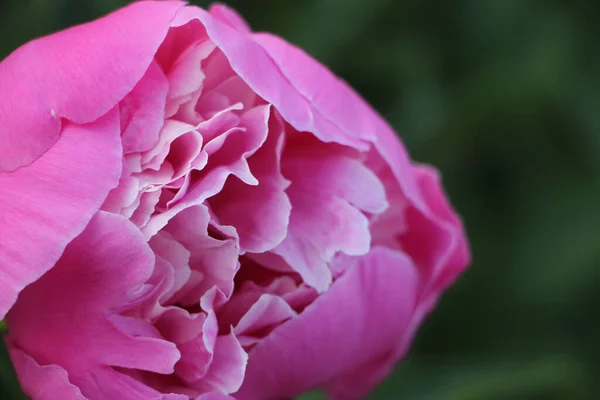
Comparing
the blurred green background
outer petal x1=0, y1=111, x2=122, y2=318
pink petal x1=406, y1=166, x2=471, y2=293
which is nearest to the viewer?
outer petal x1=0, y1=111, x2=122, y2=318

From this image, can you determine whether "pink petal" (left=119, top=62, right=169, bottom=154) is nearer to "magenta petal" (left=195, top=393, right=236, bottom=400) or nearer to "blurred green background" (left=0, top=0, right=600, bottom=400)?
"magenta petal" (left=195, top=393, right=236, bottom=400)

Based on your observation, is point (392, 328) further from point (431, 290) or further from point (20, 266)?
point (20, 266)

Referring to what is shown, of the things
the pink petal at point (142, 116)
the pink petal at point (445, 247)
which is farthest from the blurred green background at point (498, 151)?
the pink petal at point (142, 116)

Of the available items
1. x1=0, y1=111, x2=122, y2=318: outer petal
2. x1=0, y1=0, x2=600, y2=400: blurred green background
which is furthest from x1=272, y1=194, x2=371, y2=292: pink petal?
x1=0, y1=0, x2=600, y2=400: blurred green background

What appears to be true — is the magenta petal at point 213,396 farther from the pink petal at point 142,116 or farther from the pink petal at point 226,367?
the pink petal at point 142,116

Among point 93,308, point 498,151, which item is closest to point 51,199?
point 93,308

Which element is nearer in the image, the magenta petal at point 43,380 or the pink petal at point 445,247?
the magenta petal at point 43,380

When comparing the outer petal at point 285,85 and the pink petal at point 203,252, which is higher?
the outer petal at point 285,85

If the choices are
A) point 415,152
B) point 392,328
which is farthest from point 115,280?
point 415,152
